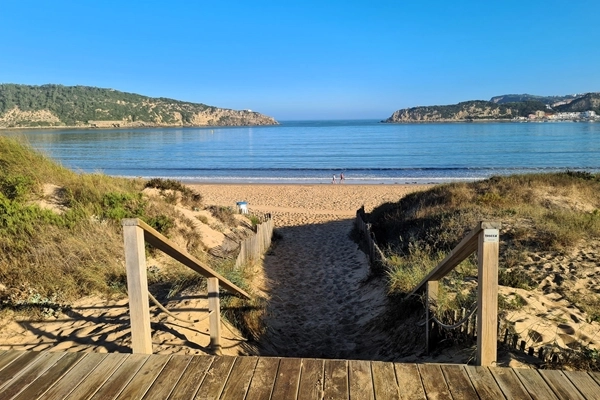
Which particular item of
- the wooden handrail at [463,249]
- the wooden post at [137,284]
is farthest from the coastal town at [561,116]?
the wooden post at [137,284]

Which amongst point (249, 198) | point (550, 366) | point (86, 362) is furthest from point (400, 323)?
point (249, 198)

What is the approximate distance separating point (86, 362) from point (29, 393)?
0.48m

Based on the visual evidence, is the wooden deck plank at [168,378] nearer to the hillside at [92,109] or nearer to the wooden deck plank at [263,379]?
the wooden deck plank at [263,379]

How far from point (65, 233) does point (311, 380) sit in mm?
6106

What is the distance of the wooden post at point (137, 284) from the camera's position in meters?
3.13

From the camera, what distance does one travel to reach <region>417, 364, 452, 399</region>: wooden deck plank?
278cm

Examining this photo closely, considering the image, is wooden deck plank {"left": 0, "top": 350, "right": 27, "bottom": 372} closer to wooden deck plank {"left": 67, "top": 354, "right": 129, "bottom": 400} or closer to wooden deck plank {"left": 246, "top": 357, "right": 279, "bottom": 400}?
wooden deck plank {"left": 67, "top": 354, "right": 129, "bottom": 400}

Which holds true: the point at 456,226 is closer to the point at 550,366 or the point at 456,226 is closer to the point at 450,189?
the point at 450,189

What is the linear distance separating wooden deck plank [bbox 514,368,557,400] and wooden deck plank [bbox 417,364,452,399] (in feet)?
1.84

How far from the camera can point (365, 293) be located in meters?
7.79

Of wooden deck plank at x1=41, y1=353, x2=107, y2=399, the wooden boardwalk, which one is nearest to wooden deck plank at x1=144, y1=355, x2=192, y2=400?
the wooden boardwalk

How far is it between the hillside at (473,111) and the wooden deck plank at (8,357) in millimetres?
175861

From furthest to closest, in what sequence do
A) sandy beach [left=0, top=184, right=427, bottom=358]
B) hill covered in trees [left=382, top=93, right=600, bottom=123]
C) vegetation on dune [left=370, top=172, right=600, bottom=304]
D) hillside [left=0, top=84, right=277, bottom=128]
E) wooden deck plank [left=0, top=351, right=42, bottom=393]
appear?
1. hill covered in trees [left=382, top=93, right=600, bottom=123]
2. hillside [left=0, top=84, right=277, bottom=128]
3. vegetation on dune [left=370, top=172, right=600, bottom=304]
4. sandy beach [left=0, top=184, right=427, bottom=358]
5. wooden deck plank [left=0, top=351, right=42, bottom=393]

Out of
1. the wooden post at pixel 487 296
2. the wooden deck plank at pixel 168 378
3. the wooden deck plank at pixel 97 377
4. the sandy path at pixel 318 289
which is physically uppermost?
the wooden post at pixel 487 296
